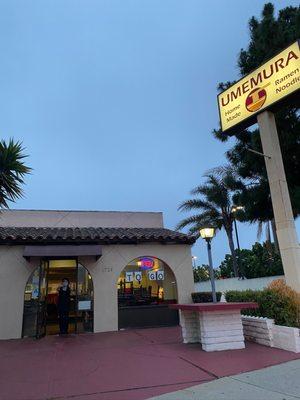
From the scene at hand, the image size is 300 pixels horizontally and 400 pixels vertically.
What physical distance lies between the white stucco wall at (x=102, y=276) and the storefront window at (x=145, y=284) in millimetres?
399

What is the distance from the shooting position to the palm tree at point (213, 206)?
2508 centimetres

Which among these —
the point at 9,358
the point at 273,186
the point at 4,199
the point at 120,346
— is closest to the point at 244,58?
the point at 273,186

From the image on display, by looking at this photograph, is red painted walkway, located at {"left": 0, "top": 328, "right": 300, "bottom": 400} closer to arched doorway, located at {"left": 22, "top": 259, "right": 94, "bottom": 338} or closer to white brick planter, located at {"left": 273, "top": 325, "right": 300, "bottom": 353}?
white brick planter, located at {"left": 273, "top": 325, "right": 300, "bottom": 353}

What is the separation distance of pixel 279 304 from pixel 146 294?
6.68 metres

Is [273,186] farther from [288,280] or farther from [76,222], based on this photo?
[76,222]

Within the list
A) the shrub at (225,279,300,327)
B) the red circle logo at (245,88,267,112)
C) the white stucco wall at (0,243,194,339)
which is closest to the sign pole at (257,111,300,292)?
the red circle logo at (245,88,267,112)

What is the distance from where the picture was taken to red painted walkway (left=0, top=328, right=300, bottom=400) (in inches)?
201

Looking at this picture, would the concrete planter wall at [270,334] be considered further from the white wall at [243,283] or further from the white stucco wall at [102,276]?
the white wall at [243,283]

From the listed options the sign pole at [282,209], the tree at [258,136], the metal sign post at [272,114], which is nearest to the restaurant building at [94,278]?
the sign pole at [282,209]

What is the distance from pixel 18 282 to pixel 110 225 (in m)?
5.65

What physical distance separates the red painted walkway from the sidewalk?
289 mm

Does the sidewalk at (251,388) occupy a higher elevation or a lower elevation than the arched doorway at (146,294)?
lower

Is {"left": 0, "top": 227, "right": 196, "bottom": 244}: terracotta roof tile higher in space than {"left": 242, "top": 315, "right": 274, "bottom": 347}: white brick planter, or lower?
higher

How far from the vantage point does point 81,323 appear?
40.4 ft
